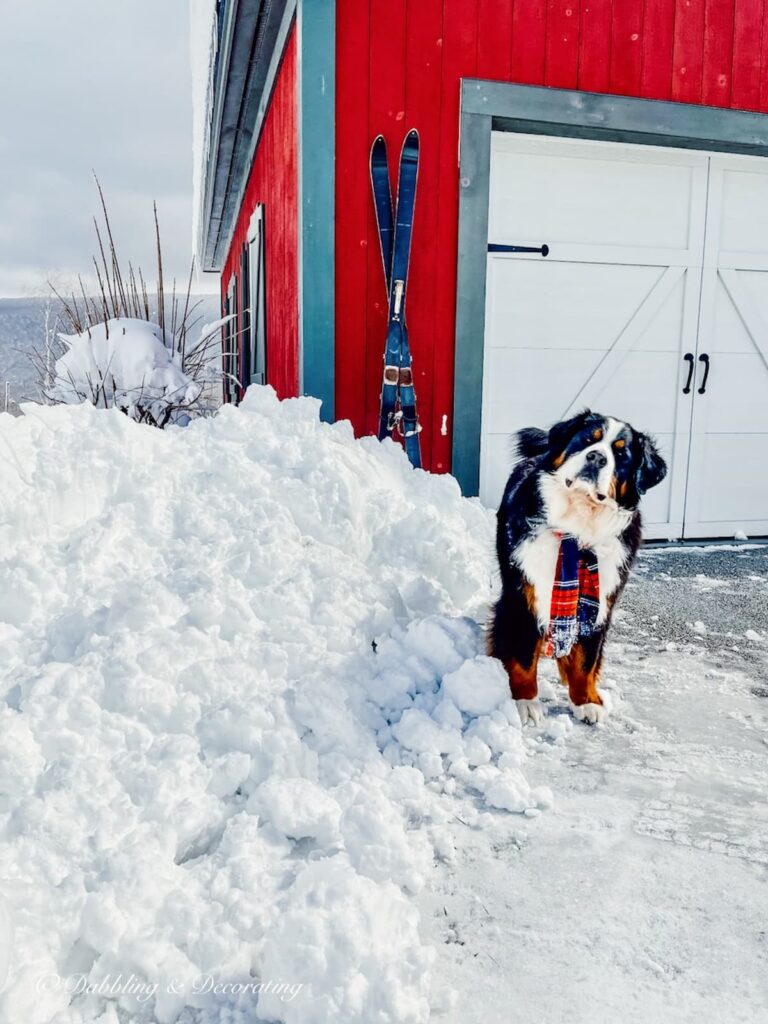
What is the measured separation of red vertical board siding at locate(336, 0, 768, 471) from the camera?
4.38m

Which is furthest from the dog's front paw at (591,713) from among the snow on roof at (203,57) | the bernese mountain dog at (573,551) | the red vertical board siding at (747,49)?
the snow on roof at (203,57)

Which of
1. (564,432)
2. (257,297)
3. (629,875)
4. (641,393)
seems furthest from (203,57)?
(629,875)

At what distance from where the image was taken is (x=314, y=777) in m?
2.06

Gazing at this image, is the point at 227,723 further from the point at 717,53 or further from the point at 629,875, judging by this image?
the point at 717,53

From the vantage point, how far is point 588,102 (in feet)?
15.2

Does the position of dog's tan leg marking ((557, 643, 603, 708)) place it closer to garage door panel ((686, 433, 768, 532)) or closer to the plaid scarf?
the plaid scarf

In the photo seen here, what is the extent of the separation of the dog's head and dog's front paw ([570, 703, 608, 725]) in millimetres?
693

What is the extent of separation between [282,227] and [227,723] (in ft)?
13.7

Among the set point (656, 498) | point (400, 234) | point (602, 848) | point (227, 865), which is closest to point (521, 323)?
point (400, 234)

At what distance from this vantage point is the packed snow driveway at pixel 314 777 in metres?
1.46

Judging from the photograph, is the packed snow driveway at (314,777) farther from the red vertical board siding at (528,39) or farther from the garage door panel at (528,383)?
the red vertical board siding at (528,39)

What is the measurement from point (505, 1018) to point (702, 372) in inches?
185

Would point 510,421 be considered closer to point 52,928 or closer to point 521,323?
point 521,323

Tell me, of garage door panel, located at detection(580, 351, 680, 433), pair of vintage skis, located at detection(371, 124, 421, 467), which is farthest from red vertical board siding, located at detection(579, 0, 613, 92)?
garage door panel, located at detection(580, 351, 680, 433)
